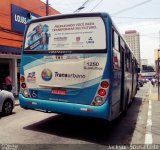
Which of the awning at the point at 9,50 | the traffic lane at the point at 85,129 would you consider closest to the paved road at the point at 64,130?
the traffic lane at the point at 85,129

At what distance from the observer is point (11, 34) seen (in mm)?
19188

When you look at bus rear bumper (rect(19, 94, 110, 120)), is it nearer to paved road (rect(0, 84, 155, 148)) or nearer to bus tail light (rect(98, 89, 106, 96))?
bus tail light (rect(98, 89, 106, 96))

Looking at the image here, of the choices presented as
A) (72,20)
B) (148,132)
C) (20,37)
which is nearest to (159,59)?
(20,37)

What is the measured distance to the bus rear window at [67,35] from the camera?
23.8 ft

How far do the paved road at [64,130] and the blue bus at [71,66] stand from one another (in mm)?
669

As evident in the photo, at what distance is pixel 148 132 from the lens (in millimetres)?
8477

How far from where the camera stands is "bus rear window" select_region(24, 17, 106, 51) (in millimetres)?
7242

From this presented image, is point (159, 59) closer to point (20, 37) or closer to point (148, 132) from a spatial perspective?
point (20, 37)

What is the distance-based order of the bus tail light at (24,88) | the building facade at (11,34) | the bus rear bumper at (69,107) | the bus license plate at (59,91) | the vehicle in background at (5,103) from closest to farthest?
the bus rear bumper at (69,107)
the bus license plate at (59,91)
the bus tail light at (24,88)
the vehicle in background at (5,103)
the building facade at (11,34)

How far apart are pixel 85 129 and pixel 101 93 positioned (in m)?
1.88

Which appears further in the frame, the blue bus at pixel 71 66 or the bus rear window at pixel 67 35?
the bus rear window at pixel 67 35

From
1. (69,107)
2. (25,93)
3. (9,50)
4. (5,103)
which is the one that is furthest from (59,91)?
(9,50)

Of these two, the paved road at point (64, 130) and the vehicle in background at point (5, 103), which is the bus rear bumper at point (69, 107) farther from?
the vehicle in background at point (5, 103)

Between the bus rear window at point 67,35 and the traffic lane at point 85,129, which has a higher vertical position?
the bus rear window at point 67,35
